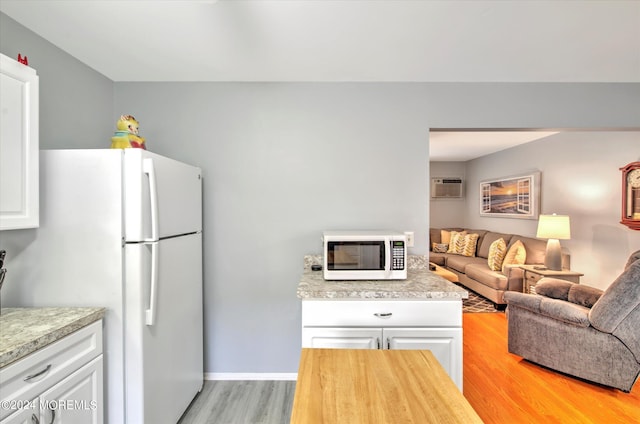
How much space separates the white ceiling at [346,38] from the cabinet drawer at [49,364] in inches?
60.8

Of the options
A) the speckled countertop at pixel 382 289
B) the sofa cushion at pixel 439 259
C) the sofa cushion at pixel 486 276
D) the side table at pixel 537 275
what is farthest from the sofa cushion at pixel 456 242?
the speckled countertop at pixel 382 289

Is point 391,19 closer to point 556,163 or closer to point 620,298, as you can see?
point 620,298

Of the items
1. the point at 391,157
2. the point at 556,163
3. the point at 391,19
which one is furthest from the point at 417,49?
the point at 556,163

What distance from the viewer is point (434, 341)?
1.71m

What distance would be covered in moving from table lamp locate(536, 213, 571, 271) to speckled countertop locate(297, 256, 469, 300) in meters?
2.62

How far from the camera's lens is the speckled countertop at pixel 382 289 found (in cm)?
171

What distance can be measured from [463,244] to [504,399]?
3.77 m

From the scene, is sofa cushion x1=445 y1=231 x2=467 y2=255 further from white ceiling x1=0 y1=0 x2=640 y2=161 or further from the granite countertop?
the granite countertop

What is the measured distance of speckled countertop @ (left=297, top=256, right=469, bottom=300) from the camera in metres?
1.71

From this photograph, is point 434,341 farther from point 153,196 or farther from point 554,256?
point 554,256

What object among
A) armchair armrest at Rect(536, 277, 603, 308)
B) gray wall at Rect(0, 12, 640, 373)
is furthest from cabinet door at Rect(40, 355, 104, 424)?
armchair armrest at Rect(536, 277, 603, 308)

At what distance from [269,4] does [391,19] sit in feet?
2.10

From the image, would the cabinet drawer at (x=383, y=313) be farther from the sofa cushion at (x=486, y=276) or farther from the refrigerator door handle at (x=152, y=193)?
the sofa cushion at (x=486, y=276)

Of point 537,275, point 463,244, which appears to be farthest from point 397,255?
point 463,244
